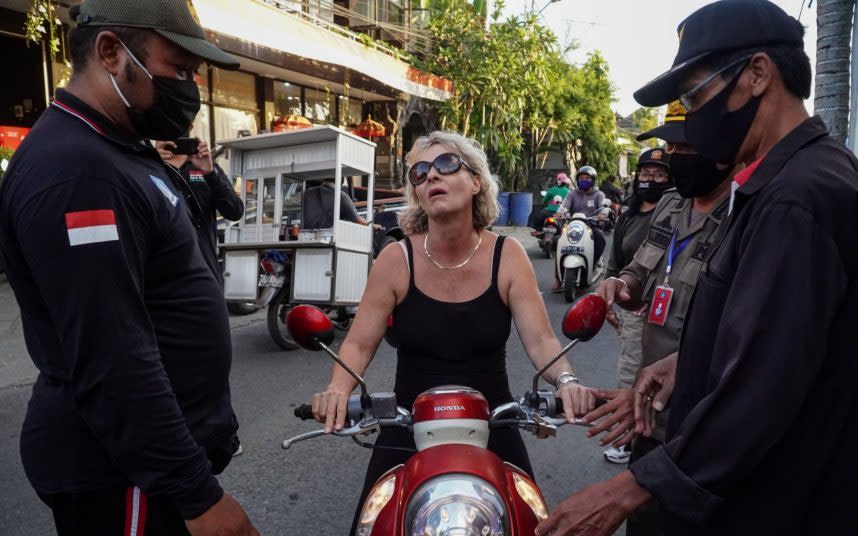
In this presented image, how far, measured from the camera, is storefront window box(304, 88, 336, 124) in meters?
14.6

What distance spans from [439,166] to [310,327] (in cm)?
92

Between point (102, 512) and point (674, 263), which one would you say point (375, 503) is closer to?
point (102, 512)

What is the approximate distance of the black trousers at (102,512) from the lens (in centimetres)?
148

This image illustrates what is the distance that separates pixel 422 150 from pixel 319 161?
4475 mm

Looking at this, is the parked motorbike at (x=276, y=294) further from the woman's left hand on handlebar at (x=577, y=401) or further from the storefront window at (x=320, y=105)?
the storefront window at (x=320, y=105)

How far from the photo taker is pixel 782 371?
3.58 ft

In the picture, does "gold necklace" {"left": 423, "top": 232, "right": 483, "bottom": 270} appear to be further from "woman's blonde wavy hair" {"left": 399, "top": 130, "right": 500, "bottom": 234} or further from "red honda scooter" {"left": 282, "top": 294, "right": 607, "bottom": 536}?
"red honda scooter" {"left": 282, "top": 294, "right": 607, "bottom": 536}

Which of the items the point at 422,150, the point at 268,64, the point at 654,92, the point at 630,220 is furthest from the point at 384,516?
the point at 268,64

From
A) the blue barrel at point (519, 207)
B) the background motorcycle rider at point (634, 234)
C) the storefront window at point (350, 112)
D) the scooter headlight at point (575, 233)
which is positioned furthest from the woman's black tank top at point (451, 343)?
the blue barrel at point (519, 207)

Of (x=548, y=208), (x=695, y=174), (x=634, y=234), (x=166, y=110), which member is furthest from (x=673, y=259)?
(x=548, y=208)

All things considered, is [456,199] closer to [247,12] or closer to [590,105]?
[247,12]

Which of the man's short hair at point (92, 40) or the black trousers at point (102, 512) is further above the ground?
the man's short hair at point (92, 40)

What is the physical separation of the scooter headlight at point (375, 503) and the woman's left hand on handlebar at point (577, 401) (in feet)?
1.80

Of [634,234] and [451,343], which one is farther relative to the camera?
[634,234]
